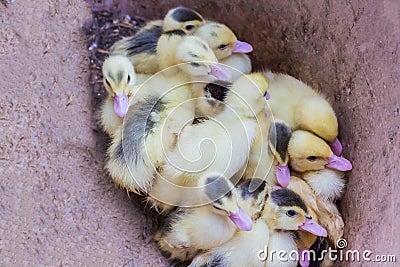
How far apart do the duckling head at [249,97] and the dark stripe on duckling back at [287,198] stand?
8.6 inches

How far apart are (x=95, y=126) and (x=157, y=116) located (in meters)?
0.21

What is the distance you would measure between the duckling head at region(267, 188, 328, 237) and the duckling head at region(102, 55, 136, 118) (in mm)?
432

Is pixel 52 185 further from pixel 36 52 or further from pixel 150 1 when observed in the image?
pixel 150 1

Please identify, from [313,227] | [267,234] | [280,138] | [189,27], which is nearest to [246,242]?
[267,234]

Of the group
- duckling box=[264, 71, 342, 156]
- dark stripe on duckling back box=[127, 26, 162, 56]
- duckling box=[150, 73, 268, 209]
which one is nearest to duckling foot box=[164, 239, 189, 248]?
duckling box=[150, 73, 268, 209]

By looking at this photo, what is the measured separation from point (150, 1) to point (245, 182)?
71cm

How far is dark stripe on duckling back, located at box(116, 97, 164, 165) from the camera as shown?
4.99 feet

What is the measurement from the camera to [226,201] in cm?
146

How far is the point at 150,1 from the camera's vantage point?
198 cm

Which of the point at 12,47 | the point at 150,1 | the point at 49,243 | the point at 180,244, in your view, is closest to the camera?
the point at 49,243

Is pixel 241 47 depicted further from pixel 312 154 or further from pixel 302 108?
pixel 312 154

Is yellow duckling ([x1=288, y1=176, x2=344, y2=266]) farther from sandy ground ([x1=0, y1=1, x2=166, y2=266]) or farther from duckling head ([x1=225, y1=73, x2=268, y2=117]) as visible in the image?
sandy ground ([x1=0, y1=1, x2=166, y2=266])

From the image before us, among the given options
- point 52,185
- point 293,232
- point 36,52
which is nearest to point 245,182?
point 293,232

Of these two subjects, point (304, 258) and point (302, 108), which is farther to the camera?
point (302, 108)
